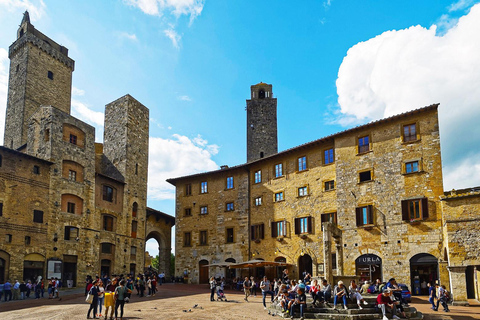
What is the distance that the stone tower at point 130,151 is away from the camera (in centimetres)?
4334

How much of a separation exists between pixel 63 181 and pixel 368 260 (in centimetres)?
2542

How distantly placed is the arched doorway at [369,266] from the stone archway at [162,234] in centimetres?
2494

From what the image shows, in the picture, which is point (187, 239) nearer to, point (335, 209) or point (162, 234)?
point (162, 234)

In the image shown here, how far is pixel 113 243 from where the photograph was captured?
40188 mm

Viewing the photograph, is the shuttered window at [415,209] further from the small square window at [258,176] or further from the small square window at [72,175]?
the small square window at [72,175]

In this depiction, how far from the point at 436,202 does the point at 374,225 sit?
477 cm

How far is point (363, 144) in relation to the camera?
33.8 metres

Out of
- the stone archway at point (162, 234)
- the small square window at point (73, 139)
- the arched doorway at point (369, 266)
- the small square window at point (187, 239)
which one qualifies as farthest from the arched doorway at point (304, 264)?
the small square window at point (73, 139)

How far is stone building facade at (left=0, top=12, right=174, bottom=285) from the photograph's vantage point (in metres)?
31.5

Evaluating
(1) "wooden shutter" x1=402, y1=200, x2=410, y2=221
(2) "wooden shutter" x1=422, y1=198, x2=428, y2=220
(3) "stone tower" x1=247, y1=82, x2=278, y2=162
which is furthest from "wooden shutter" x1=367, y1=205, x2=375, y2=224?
(3) "stone tower" x1=247, y1=82, x2=278, y2=162

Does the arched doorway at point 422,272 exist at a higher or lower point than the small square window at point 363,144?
lower

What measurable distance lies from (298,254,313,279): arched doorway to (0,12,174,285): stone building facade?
671 inches

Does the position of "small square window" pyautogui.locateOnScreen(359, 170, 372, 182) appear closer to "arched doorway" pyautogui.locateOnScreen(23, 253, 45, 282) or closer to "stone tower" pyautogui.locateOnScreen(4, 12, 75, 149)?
"arched doorway" pyautogui.locateOnScreen(23, 253, 45, 282)

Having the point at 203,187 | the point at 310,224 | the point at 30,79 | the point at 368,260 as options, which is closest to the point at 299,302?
the point at 368,260
